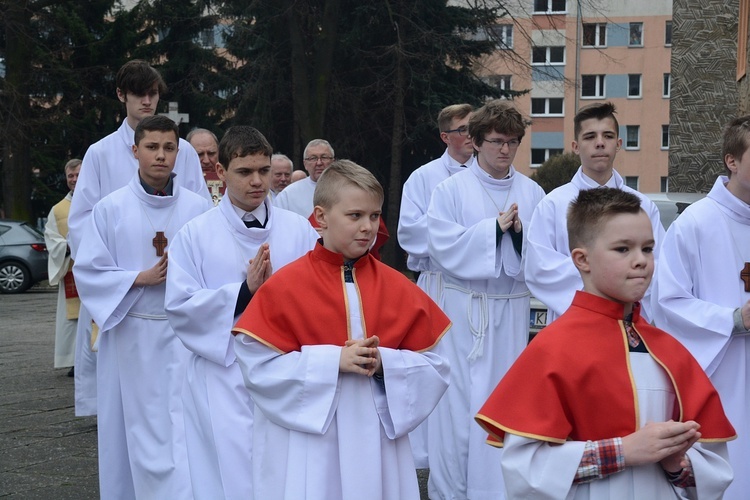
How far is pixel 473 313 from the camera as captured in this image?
6770 millimetres

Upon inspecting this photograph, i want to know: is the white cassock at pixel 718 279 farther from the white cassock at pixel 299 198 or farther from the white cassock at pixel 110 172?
the white cassock at pixel 299 198

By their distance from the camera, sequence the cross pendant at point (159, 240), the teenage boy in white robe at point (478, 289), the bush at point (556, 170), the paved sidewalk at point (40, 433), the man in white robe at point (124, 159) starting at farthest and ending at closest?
the bush at point (556, 170), the man in white robe at point (124, 159), the paved sidewalk at point (40, 433), the teenage boy in white robe at point (478, 289), the cross pendant at point (159, 240)

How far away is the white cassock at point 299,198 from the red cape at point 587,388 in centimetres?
652

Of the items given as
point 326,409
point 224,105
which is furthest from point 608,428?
point 224,105

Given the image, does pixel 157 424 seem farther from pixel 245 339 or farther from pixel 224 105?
pixel 224 105

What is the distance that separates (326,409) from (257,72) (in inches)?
891

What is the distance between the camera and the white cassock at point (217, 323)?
205 inches

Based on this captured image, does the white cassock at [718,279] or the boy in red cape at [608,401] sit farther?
the white cassock at [718,279]

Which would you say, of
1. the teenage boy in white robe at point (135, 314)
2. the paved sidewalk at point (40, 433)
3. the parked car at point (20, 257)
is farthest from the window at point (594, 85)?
the teenage boy in white robe at point (135, 314)

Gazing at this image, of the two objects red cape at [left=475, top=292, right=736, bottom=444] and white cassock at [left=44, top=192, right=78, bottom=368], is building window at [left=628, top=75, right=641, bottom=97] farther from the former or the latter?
red cape at [left=475, top=292, right=736, bottom=444]

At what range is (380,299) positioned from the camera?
13.9 ft

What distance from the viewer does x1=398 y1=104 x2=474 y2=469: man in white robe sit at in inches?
309

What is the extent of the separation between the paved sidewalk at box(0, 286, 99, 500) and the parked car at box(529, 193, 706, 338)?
3.96 meters

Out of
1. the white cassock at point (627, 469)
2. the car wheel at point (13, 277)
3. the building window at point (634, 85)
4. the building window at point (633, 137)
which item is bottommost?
the car wheel at point (13, 277)
